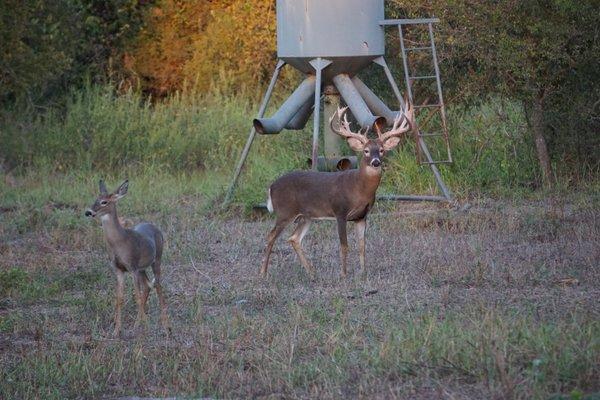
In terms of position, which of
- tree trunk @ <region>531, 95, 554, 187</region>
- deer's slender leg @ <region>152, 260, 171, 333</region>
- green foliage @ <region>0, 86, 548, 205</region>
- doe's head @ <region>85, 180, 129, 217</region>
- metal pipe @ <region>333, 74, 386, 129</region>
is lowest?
green foliage @ <region>0, 86, 548, 205</region>

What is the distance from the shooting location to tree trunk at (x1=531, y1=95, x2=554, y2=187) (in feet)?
50.5

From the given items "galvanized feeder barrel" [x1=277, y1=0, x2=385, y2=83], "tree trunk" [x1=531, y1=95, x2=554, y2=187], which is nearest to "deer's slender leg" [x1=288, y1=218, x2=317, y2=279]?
"galvanized feeder barrel" [x1=277, y1=0, x2=385, y2=83]

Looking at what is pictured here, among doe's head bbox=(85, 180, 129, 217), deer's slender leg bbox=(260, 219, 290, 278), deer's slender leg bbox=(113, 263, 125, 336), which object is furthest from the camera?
deer's slender leg bbox=(260, 219, 290, 278)

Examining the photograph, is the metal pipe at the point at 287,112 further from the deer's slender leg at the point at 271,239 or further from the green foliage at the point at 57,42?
the green foliage at the point at 57,42

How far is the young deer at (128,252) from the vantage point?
9.08 metres

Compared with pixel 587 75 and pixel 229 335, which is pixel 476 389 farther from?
pixel 587 75

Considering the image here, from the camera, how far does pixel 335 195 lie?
11.5m

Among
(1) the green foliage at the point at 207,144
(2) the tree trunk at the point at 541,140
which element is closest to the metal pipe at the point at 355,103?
(1) the green foliage at the point at 207,144

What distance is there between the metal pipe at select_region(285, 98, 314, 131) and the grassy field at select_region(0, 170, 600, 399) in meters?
1.52

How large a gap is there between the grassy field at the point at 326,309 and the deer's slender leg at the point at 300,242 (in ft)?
0.55

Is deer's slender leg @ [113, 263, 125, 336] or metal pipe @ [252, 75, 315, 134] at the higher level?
deer's slender leg @ [113, 263, 125, 336]

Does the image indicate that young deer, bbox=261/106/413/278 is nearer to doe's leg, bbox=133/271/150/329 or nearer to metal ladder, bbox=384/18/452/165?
doe's leg, bbox=133/271/150/329

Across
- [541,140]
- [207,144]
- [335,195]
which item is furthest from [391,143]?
[207,144]

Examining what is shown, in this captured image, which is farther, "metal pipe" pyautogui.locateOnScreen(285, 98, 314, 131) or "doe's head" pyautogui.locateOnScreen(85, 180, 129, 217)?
"metal pipe" pyautogui.locateOnScreen(285, 98, 314, 131)
